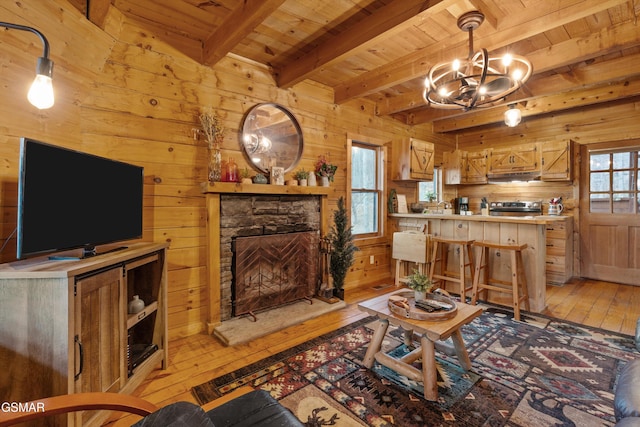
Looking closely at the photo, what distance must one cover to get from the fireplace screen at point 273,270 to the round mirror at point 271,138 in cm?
82

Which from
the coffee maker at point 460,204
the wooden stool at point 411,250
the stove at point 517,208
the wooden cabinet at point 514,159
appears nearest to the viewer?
the wooden stool at point 411,250

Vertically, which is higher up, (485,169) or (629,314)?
(485,169)

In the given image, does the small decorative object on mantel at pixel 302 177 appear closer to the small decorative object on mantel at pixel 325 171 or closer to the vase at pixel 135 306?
the small decorative object on mantel at pixel 325 171

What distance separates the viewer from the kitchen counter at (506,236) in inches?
129

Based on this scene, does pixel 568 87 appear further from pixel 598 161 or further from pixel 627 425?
pixel 627 425

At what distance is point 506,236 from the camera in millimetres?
3477

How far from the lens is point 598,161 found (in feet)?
15.3

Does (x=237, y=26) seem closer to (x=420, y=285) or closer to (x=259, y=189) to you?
(x=259, y=189)

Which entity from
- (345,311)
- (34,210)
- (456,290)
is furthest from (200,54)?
(456,290)

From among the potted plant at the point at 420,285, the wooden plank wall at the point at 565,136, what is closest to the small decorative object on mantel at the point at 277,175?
the potted plant at the point at 420,285

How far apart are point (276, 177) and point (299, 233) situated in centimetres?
68

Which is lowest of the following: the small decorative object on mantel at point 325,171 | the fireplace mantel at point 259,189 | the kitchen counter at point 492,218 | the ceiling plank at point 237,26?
the kitchen counter at point 492,218

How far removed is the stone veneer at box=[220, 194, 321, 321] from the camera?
286cm

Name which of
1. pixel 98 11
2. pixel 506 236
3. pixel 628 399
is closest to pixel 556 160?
pixel 506 236
